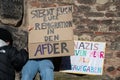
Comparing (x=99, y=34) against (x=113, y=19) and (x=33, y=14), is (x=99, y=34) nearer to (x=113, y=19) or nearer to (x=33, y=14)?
(x=113, y=19)

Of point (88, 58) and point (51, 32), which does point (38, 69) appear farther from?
point (88, 58)

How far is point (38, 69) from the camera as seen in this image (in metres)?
6.35

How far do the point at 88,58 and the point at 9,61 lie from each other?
1577 mm

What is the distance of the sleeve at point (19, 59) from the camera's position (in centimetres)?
611

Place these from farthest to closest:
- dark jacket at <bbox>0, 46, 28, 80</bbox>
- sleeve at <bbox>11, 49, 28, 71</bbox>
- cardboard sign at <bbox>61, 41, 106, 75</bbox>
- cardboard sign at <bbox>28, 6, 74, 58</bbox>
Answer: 1. cardboard sign at <bbox>61, 41, 106, 75</bbox>
2. cardboard sign at <bbox>28, 6, 74, 58</bbox>
3. sleeve at <bbox>11, 49, 28, 71</bbox>
4. dark jacket at <bbox>0, 46, 28, 80</bbox>

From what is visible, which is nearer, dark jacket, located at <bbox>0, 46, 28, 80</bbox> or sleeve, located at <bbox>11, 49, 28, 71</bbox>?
dark jacket, located at <bbox>0, 46, 28, 80</bbox>

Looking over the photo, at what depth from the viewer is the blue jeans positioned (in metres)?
6.20

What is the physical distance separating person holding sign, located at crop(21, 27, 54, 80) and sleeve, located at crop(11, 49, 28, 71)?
0.25 feet

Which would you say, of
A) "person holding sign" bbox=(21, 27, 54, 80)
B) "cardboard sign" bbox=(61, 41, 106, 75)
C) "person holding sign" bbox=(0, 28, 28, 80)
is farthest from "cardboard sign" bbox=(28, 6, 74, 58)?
"cardboard sign" bbox=(61, 41, 106, 75)

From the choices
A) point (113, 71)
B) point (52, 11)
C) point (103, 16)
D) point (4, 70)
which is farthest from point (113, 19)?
point (4, 70)

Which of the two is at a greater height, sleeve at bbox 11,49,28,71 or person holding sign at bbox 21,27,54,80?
sleeve at bbox 11,49,28,71

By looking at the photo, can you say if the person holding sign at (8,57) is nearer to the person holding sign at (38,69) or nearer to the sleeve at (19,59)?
the sleeve at (19,59)

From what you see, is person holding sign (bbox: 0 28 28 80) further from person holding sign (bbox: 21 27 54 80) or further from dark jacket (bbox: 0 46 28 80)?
person holding sign (bbox: 21 27 54 80)

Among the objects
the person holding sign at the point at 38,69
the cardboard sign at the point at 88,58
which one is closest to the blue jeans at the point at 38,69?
the person holding sign at the point at 38,69
